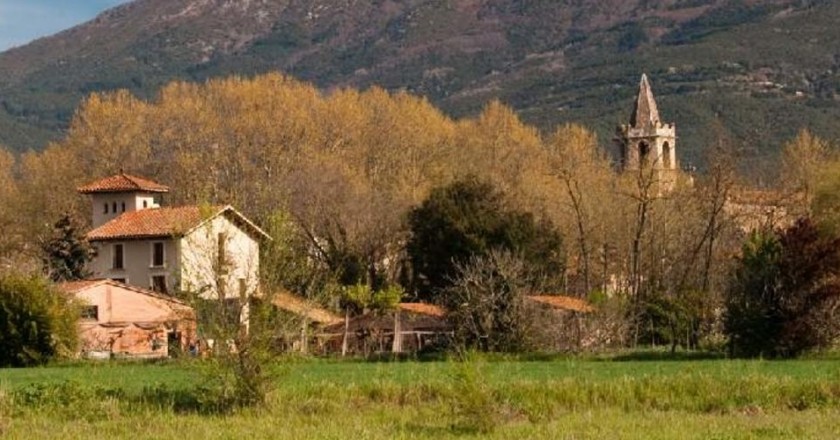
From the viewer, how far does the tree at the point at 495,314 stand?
4228 centimetres

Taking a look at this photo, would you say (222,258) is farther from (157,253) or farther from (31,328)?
(157,253)

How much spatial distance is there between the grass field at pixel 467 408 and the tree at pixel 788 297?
771cm

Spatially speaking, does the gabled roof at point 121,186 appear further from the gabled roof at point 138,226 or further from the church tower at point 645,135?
the church tower at point 645,135

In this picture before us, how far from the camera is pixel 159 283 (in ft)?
200

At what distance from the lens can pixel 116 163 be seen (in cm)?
7650

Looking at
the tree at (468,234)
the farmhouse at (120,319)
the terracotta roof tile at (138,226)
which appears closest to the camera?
the farmhouse at (120,319)

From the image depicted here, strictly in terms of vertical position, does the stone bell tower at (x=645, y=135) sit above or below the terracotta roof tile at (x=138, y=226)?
above

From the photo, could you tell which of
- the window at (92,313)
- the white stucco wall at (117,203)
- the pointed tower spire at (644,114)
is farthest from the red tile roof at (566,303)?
the pointed tower spire at (644,114)

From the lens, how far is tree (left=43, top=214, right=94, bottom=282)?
66438 mm

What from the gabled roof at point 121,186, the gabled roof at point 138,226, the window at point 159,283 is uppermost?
the gabled roof at point 121,186

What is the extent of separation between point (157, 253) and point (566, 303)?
1970 cm

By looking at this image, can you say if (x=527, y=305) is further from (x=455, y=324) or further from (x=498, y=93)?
(x=498, y=93)

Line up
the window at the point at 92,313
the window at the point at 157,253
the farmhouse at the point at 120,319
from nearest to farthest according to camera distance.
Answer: the farmhouse at the point at 120,319, the window at the point at 92,313, the window at the point at 157,253

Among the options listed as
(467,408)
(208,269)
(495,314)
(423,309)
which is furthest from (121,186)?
(467,408)
